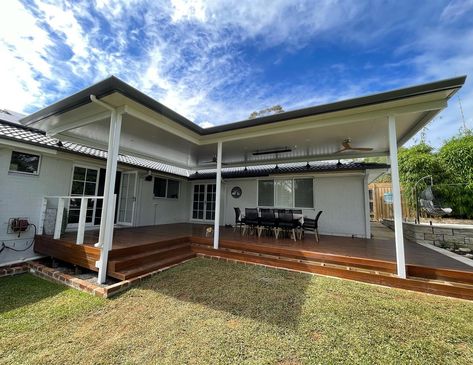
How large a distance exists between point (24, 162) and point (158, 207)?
16.8ft

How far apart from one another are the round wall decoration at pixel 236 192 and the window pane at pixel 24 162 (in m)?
7.34

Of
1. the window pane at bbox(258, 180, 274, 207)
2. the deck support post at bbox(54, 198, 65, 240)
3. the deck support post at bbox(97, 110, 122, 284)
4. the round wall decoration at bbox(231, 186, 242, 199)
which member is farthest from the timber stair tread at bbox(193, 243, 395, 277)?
the round wall decoration at bbox(231, 186, 242, 199)

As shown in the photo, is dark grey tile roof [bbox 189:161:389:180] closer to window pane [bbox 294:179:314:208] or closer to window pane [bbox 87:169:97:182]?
window pane [bbox 294:179:314:208]

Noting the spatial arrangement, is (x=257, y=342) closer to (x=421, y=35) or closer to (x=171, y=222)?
(x=171, y=222)

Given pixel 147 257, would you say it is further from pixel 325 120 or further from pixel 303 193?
pixel 303 193

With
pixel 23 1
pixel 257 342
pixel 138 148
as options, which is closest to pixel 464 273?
pixel 257 342

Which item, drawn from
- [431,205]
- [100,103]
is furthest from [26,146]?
[431,205]

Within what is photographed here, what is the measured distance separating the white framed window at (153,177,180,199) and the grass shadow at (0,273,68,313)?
18.2 feet

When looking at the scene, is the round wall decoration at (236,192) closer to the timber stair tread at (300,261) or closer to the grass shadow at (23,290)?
the timber stair tread at (300,261)

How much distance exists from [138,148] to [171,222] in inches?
175

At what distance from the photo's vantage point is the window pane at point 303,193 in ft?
29.1

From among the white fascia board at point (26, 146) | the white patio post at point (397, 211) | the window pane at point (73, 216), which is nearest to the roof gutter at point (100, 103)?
the white fascia board at point (26, 146)

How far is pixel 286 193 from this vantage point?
9375 mm

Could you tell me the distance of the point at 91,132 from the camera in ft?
19.9
